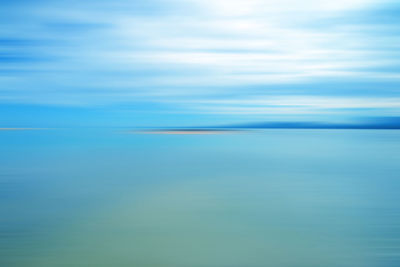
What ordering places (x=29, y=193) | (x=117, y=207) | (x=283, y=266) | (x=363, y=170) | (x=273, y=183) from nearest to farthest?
(x=283, y=266) < (x=117, y=207) < (x=29, y=193) < (x=273, y=183) < (x=363, y=170)

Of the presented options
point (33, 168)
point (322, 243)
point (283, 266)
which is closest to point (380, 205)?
point (322, 243)

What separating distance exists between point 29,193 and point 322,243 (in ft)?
19.3

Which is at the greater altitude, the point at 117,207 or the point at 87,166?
the point at 87,166

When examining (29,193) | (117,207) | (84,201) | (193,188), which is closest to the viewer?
(117,207)

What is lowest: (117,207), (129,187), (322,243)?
(322,243)

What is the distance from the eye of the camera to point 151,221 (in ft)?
17.4

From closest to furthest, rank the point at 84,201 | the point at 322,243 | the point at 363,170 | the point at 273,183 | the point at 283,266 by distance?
the point at 283,266
the point at 322,243
the point at 84,201
the point at 273,183
the point at 363,170

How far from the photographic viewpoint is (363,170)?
37.6 feet

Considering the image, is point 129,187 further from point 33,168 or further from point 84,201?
point 33,168

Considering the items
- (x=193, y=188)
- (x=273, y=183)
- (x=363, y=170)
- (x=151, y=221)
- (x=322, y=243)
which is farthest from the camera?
(x=363, y=170)

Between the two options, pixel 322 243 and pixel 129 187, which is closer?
pixel 322 243

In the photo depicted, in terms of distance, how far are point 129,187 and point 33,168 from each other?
4972 mm

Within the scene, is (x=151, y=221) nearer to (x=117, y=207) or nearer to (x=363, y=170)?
(x=117, y=207)

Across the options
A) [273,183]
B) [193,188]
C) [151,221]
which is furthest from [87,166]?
[151,221]
